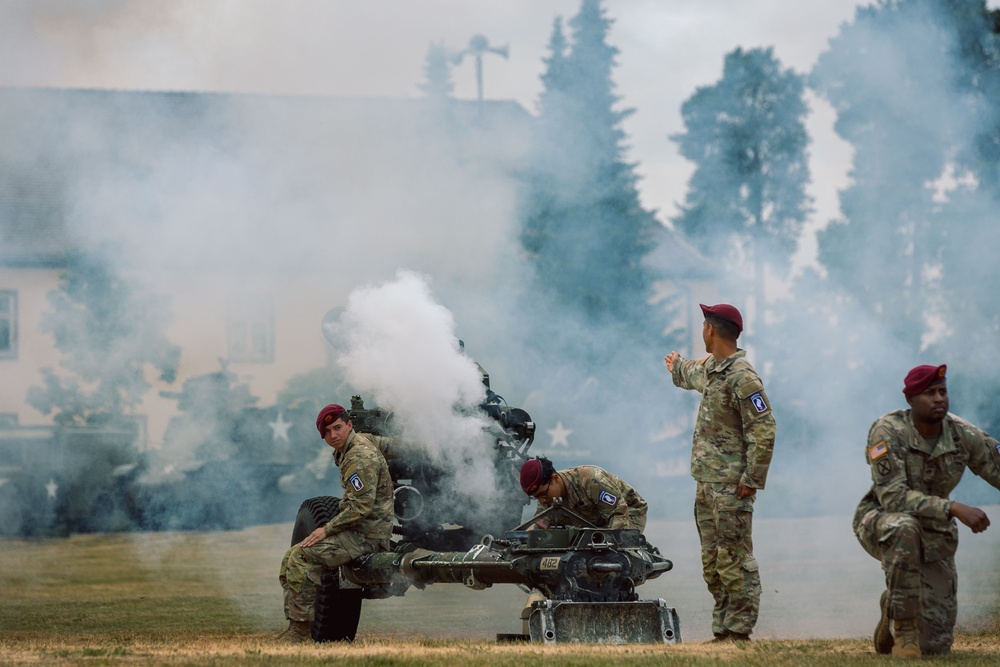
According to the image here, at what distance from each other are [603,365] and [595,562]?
1315 cm

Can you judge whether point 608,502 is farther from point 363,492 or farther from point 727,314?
point 363,492

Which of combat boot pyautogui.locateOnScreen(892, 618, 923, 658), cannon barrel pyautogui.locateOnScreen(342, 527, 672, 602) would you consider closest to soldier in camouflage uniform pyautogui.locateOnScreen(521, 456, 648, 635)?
cannon barrel pyautogui.locateOnScreen(342, 527, 672, 602)

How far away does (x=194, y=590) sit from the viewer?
15.2 metres

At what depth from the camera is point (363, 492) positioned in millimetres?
9992

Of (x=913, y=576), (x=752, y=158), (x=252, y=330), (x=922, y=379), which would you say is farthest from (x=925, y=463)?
(x=252, y=330)

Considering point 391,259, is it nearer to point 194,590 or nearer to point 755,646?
point 194,590

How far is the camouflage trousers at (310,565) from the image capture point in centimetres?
1002

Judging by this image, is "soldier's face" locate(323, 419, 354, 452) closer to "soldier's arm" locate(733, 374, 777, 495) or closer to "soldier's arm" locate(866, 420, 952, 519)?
"soldier's arm" locate(733, 374, 777, 495)

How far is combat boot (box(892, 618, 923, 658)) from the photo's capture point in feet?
25.2

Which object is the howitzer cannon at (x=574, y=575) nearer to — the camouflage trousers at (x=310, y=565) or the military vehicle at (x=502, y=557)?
the military vehicle at (x=502, y=557)

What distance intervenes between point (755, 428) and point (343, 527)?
284cm

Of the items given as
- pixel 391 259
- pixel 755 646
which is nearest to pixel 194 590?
pixel 391 259

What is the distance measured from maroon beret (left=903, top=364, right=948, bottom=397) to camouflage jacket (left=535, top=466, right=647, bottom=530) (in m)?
2.29

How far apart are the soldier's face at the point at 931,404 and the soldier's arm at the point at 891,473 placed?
0.16 metres
